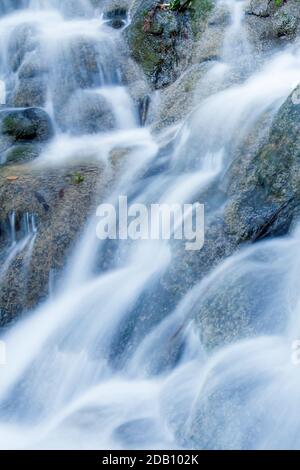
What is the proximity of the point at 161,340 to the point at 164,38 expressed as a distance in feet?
21.6

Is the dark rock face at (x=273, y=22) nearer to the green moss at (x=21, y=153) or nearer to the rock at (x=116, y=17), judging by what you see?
the rock at (x=116, y=17)

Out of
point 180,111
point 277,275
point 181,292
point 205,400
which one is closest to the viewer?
point 205,400

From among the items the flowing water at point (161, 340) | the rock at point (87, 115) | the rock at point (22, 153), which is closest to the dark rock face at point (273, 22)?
the flowing water at point (161, 340)

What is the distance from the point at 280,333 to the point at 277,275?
0.62 m

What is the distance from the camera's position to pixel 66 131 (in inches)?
362

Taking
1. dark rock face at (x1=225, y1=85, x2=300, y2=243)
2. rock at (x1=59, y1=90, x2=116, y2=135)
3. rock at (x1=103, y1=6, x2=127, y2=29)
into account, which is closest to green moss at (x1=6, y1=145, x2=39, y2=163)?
rock at (x1=59, y1=90, x2=116, y2=135)

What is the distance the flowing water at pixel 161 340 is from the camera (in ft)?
13.5

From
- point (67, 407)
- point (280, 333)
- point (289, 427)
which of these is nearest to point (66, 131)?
point (67, 407)

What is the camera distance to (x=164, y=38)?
32.6 ft

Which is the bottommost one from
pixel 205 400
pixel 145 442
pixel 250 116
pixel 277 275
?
pixel 145 442

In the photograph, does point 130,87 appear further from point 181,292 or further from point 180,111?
point 181,292

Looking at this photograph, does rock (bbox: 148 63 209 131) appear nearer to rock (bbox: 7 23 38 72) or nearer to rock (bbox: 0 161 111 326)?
rock (bbox: 0 161 111 326)

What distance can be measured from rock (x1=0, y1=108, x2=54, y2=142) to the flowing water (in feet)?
1.79
